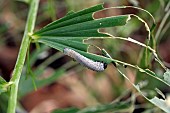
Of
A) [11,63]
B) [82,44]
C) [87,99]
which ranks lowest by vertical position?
[87,99]

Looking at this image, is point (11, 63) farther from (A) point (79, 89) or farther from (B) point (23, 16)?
(A) point (79, 89)

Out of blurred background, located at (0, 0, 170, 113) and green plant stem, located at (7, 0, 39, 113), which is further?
blurred background, located at (0, 0, 170, 113)

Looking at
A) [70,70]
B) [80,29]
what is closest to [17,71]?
[80,29]

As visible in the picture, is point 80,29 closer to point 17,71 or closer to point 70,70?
point 17,71

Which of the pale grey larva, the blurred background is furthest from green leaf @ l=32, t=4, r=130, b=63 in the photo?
the blurred background

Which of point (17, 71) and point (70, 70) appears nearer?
point (17, 71)

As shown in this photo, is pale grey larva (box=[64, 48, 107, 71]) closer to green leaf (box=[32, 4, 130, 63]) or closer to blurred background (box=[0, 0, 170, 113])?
green leaf (box=[32, 4, 130, 63])

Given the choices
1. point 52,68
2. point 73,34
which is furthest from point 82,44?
point 52,68

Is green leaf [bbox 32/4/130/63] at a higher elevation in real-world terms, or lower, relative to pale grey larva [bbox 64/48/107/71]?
higher

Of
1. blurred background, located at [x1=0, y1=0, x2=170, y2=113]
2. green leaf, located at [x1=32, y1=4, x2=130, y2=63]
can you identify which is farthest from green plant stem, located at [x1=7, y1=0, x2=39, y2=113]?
blurred background, located at [x1=0, y1=0, x2=170, y2=113]
